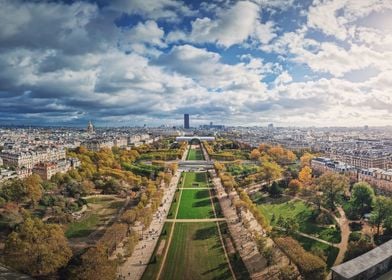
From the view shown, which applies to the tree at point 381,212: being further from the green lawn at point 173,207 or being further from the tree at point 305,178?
the green lawn at point 173,207

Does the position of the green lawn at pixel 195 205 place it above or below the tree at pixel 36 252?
below

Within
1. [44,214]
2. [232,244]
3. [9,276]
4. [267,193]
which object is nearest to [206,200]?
[267,193]

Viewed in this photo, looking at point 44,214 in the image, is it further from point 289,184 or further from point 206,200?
point 289,184

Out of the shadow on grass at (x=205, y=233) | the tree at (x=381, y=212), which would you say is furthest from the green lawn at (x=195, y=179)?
the tree at (x=381, y=212)

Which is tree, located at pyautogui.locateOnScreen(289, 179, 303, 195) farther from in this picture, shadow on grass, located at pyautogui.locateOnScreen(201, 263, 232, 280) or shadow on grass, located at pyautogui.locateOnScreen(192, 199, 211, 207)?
shadow on grass, located at pyautogui.locateOnScreen(201, 263, 232, 280)

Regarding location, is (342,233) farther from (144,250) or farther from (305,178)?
(144,250)

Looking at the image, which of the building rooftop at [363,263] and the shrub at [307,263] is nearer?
the building rooftop at [363,263]

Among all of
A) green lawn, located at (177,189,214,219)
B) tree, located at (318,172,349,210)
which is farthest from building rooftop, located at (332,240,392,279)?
green lawn, located at (177,189,214,219)
